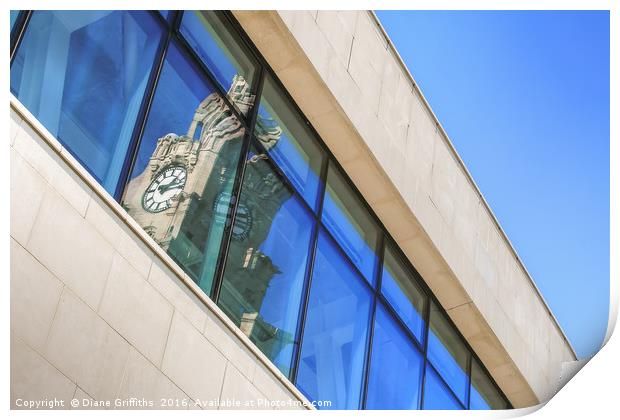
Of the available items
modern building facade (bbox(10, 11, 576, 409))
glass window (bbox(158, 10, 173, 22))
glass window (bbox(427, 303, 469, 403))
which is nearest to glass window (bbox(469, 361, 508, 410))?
modern building facade (bbox(10, 11, 576, 409))

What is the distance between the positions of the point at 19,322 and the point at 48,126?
2435 mm

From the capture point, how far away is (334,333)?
15477 mm

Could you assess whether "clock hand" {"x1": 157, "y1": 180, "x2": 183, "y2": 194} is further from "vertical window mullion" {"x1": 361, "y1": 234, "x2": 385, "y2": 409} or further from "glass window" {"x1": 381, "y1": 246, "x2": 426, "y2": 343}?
"glass window" {"x1": 381, "y1": 246, "x2": 426, "y2": 343}

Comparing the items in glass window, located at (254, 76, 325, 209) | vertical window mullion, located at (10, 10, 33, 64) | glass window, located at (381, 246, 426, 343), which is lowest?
vertical window mullion, located at (10, 10, 33, 64)

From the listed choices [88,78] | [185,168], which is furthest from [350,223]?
[88,78]

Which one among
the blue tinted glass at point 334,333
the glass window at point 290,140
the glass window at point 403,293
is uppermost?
the glass window at point 290,140

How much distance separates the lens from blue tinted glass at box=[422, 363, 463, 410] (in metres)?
18.1

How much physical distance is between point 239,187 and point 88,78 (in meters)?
3.17

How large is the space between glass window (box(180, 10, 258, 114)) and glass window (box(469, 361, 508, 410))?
330 inches

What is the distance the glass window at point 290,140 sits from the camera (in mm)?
15109

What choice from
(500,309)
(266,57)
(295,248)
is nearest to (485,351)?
(500,309)

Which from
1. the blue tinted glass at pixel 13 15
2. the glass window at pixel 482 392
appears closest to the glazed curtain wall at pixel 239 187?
the blue tinted glass at pixel 13 15

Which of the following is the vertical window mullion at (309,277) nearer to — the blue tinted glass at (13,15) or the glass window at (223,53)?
the glass window at (223,53)

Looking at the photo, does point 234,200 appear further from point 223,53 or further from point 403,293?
point 403,293
